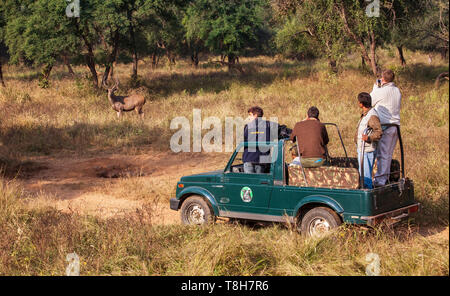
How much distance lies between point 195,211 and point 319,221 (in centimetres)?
209

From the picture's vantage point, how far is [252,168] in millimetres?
7430

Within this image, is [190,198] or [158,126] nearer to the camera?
[190,198]

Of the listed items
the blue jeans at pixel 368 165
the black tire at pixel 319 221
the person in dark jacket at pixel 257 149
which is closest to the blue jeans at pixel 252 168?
the person in dark jacket at pixel 257 149

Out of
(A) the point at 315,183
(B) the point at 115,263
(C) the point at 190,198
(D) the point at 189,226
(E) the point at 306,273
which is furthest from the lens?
(C) the point at 190,198

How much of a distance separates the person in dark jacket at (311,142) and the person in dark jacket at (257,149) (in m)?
0.48

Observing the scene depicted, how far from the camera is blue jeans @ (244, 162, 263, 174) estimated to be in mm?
7375

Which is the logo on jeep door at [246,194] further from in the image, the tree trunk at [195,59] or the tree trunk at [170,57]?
the tree trunk at [170,57]

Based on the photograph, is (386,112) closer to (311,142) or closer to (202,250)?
(311,142)

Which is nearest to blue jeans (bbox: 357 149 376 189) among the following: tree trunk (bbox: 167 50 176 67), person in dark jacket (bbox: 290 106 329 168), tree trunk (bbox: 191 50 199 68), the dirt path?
person in dark jacket (bbox: 290 106 329 168)

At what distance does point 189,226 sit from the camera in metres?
7.21
